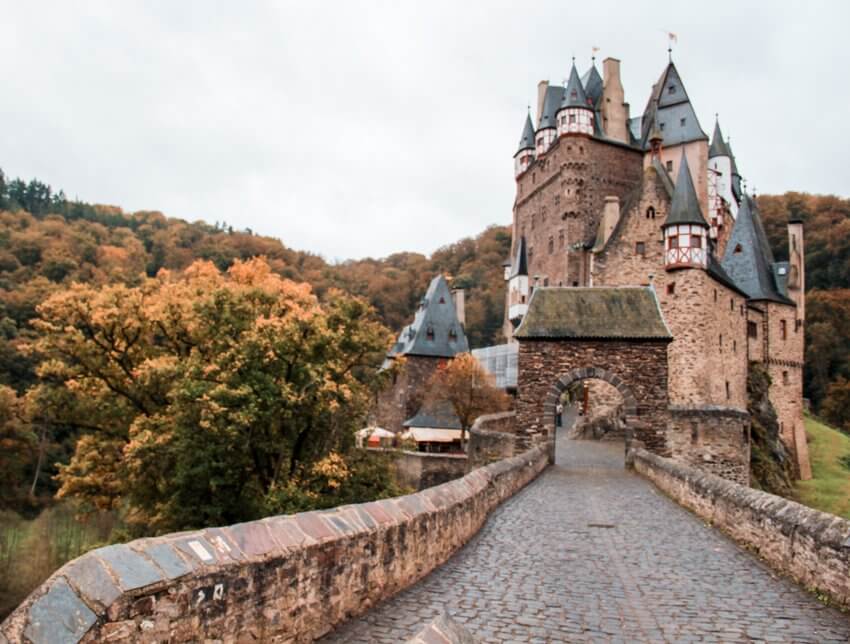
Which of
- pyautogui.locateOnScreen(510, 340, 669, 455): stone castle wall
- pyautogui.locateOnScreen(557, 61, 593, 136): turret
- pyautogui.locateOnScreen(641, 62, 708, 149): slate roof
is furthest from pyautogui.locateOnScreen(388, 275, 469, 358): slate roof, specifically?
pyautogui.locateOnScreen(510, 340, 669, 455): stone castle wall

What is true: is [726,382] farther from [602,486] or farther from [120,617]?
[120,617]

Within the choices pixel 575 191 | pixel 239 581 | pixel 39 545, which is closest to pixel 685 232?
pixel 575 191

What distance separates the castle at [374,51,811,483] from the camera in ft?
73.5

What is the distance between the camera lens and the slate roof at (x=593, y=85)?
171 ft

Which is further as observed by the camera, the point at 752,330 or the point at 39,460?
the point at 752,330

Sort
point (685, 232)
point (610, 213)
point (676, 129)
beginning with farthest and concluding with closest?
point (676, 129) < point (610, 213) < point (685, 232)

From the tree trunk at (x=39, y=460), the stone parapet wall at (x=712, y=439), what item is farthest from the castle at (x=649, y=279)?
the tree trunk at (x=39, y=460)

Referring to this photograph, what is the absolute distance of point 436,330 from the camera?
52531mm

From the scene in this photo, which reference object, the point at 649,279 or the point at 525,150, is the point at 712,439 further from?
the point at 525,150

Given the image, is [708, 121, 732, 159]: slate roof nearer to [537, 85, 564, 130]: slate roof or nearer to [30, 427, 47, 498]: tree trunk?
[537, 85, 564, 130]: slate roof

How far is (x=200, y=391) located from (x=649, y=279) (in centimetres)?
2610

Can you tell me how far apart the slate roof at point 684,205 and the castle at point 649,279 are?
7 cm

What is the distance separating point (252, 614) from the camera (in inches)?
158

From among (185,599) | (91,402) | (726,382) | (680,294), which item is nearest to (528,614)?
(185,599)
